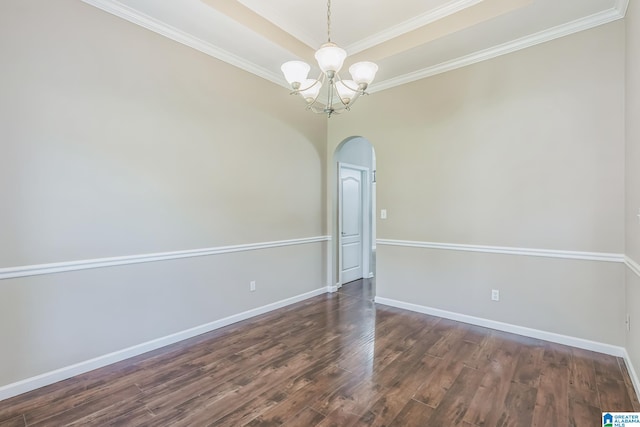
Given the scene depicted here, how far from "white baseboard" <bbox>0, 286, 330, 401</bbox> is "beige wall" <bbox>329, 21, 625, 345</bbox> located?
207 centimetres

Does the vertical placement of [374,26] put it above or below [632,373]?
above

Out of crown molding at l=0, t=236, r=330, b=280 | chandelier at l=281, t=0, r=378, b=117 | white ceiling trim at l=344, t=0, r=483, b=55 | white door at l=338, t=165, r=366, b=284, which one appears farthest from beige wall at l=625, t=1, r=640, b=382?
crown molding at l=0, t=236, r=330, b=280

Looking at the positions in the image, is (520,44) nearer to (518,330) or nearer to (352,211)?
(518,330)

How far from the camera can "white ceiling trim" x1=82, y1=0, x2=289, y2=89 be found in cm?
249

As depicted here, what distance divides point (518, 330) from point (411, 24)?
3500 mm

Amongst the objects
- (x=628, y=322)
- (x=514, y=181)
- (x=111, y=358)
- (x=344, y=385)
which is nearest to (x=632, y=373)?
(x=628, y=322)

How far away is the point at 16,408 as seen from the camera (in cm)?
198

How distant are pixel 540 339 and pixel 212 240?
360cm

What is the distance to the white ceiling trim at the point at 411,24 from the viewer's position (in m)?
2.88

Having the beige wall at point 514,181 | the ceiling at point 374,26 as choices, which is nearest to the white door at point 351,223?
the beige wall at point 514,181

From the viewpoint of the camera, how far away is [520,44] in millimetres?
3039

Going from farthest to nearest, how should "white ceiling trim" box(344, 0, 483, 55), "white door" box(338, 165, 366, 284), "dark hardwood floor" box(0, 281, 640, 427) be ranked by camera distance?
"white door" box(338, 165, 366, 284)
"white ceiling trim" box(344, 0, 483, 55)
"dark hardwood floor" box(0, 281, 640, 427)

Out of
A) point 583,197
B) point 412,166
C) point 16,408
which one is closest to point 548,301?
point 583,197

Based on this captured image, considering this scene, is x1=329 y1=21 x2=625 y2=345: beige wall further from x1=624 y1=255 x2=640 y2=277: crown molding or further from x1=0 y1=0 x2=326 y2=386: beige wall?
x1=0 y1=0 x2=326 y2=386: beige wall
